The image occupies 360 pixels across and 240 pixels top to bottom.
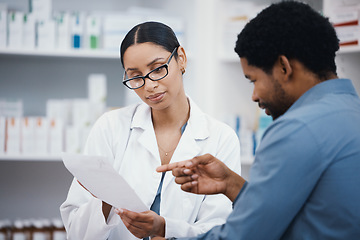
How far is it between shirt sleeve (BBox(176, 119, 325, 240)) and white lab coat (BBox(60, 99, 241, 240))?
1.69 feet

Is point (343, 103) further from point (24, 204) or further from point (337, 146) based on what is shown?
point (24, 204)

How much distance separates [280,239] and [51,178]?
2113 millimetres

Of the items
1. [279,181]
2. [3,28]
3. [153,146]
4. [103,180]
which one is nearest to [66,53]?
[3,28]

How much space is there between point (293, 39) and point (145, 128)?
78 cm

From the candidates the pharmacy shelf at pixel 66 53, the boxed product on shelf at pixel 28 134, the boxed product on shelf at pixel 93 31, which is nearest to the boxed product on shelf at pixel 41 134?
the boxed product on shelf at pixel 28 134

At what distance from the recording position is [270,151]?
910mm

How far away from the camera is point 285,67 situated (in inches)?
38.3

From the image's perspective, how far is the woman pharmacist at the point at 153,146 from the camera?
4.77 ft

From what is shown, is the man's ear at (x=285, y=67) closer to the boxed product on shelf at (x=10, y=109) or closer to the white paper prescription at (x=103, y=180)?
the white paper prescription at (x=103, y=180)

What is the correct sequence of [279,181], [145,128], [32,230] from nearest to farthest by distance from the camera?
[279,181]
[145,128]
[32,230]

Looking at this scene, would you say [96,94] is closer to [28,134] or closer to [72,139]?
[72,139]

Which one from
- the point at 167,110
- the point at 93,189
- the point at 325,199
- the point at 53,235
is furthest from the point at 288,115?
the point at 53,235

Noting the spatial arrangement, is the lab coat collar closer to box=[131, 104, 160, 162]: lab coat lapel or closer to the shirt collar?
box=[131, 104, 160, 162]: lab coat lapel

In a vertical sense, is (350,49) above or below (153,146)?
above
